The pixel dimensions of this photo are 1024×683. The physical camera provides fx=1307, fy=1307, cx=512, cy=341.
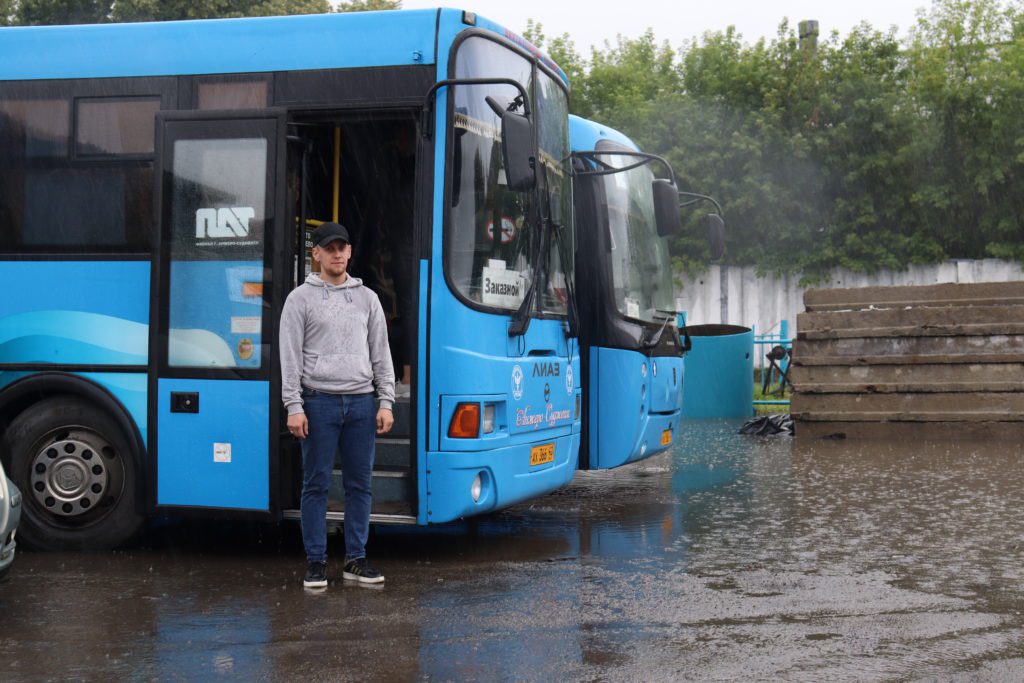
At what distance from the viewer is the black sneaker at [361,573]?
A: 6922 mm

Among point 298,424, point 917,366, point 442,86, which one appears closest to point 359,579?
point 298,424

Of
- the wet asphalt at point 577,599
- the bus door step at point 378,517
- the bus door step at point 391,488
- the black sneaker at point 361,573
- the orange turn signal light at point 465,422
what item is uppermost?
the orange turn signal light at point 465,422

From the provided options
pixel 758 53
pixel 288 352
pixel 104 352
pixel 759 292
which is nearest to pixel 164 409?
pixel 104 352

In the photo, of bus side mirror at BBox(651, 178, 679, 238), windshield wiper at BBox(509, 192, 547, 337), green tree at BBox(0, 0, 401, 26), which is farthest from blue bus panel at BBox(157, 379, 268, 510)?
green tree at BBox(0, 0, 401, 26)

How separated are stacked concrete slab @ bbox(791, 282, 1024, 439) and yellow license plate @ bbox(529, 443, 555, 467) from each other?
846cm

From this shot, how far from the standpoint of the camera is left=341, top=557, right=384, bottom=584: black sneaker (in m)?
6.92

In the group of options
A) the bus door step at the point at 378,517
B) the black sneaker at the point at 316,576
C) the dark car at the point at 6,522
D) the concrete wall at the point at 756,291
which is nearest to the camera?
the dark car at the point at 6,522

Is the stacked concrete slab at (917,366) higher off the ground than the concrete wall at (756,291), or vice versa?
the concrete wall at (756,291)

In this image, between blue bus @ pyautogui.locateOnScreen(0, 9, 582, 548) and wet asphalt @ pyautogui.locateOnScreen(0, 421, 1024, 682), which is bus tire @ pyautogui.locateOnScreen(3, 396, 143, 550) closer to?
blue bus @ pyautogui.locateOnScreen(0, 9, 582, 548)

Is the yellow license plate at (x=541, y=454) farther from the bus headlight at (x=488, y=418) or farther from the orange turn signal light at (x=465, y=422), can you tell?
the orange turn signal light at (x=465, y=422)

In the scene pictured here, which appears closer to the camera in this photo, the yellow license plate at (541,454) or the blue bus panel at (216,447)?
the blue bus panel at (216,447)

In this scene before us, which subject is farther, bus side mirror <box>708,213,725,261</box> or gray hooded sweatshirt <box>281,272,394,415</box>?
bus side mirror <box>708,213,725,261</box>

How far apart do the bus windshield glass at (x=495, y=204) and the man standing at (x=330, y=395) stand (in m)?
0.73

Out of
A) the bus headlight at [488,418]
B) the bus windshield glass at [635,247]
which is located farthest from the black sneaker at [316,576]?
the bus windshield glass at [635,247]
